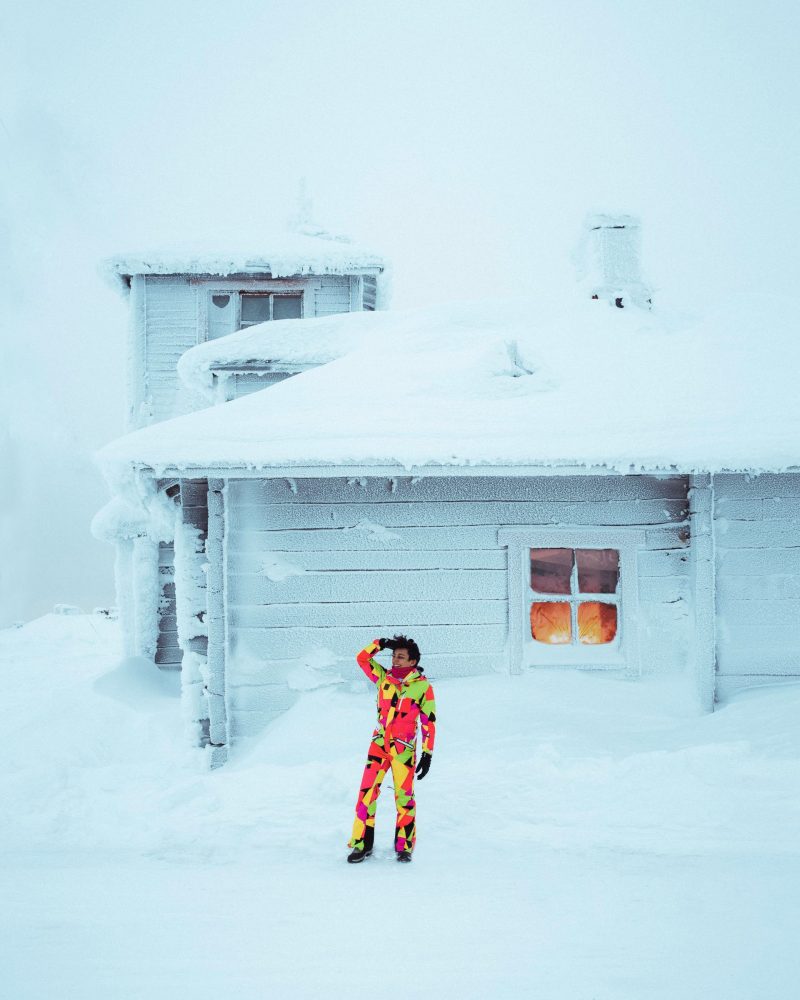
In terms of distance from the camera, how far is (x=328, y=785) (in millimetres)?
5395

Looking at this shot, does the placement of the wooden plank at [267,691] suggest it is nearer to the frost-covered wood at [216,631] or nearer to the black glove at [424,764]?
the frost-covered wood at [216,631]

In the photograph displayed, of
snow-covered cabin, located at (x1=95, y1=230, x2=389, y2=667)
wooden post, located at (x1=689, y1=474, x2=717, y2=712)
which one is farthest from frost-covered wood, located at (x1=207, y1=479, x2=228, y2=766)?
snow-covered cabin, located at (x1=95, y1=230, x2=389, y2=667)

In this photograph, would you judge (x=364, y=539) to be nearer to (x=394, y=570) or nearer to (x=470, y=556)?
(x=394, y=570)

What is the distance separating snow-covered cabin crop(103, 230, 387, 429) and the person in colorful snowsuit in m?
10.2

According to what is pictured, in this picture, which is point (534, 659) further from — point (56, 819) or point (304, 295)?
point (304, 295)

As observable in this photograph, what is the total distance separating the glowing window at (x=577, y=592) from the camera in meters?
7.15

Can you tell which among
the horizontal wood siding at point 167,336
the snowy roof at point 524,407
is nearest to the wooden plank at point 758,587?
the snowy roof at point 524,407

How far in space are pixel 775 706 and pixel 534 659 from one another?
2091 mm

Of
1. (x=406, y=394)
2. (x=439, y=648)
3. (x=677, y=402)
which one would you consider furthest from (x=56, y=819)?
(x=677, y=402)

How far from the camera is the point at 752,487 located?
22.6 ft

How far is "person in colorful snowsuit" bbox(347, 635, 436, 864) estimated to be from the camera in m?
4.22

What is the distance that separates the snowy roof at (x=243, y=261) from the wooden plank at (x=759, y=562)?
29.1ft

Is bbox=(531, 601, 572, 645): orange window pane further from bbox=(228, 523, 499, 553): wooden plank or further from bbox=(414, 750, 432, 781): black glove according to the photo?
bbox=(414, 750, 432, 781): black glove

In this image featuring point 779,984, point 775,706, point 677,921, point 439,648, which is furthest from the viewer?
point 439,648
